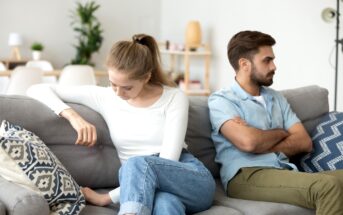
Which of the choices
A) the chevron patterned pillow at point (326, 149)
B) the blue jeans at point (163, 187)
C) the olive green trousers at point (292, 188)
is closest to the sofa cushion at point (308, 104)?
the chevron patterned pillow at point (326, 149)

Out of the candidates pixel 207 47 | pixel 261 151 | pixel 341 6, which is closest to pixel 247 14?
pixel 207 47

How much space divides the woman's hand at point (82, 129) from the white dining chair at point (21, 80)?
222 cm

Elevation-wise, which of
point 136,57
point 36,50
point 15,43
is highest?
point 136,57

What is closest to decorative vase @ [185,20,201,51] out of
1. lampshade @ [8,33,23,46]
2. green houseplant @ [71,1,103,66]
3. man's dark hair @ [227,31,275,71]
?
green houseplant @ [71,1,103,66]

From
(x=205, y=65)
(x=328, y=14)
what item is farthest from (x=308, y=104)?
(x=205, y=65)

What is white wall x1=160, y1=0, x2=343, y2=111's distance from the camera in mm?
4461

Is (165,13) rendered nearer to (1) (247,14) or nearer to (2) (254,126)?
(1) (247,14)

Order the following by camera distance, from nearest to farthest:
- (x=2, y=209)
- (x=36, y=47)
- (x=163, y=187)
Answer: (x=2, y=209) → (x=163, y=187) → (x=36, y=47)

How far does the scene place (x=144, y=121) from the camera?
204cm

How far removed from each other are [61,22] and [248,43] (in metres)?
4.69

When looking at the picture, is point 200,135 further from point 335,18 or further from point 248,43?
point 335,18

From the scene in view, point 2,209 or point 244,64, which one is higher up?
point 244,64

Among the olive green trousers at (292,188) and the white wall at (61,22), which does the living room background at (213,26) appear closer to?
the white wall at (61,22)

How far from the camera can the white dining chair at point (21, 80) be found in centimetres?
411
